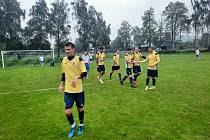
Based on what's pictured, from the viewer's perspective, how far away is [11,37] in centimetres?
5675

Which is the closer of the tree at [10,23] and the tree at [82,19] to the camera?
the tree at [10,23]

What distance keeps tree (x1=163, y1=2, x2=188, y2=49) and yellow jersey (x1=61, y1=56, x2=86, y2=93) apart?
279ft

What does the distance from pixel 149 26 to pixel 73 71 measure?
87.7 meters

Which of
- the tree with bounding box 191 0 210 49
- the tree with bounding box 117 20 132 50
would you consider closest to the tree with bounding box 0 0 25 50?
the tree with bounding box 191 0 210 49

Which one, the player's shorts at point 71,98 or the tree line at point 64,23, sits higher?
the tree line at point 64,23

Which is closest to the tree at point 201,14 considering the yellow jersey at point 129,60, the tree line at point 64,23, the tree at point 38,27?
the tree line at point 64,23

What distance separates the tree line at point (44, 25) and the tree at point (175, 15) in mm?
26073

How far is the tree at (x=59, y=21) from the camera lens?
64287 mm

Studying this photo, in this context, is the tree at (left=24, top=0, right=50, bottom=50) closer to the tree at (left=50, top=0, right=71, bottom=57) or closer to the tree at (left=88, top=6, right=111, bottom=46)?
the tree at (left=50, top=0, right=71, bottom=57)

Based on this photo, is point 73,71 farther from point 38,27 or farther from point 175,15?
point 175,15

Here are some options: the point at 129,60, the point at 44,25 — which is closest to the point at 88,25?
the point at 44,25

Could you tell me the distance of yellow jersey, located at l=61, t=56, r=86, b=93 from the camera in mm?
6316

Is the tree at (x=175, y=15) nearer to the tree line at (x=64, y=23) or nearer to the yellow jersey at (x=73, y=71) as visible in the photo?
the tree line at (x=64, y=23)

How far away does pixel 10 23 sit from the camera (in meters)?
55.5
